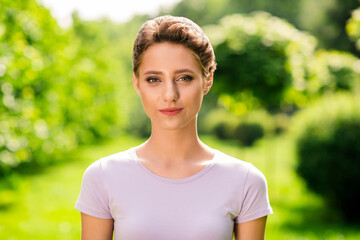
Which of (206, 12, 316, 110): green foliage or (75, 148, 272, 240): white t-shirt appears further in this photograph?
(206, 12, 316, 110): green foliage

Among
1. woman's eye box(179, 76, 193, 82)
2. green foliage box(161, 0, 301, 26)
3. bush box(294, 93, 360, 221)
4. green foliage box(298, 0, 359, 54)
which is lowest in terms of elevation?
bush box(294, 93, 360, 221)

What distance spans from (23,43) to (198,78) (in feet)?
26.7

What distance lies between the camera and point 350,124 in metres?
8.23

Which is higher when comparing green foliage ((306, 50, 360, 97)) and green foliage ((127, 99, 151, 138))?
green foliage ((306, 50, 360, 97))

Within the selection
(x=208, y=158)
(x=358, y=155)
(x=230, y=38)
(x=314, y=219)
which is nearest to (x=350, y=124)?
(x=358, y=155)

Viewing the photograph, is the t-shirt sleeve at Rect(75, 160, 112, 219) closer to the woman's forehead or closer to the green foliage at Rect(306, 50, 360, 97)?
the woman's forehead

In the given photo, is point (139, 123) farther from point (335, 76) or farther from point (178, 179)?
point (178, 179)

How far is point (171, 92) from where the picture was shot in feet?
6.67

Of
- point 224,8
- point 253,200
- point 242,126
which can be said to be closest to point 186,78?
point 253,200

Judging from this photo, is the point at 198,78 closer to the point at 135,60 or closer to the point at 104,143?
the point at 135,60

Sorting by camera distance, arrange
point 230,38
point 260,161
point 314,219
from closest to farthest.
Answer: point 314,219 → point 230,38 → point 260,161

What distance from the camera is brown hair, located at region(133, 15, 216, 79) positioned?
2.07 m

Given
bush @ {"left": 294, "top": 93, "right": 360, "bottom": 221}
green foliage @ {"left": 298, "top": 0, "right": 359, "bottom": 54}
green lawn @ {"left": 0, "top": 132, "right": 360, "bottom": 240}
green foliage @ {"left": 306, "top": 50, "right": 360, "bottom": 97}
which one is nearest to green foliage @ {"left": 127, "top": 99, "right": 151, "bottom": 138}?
green lawn @ {"left": 0, "top": 132, "right": 360, "bottom": 240}

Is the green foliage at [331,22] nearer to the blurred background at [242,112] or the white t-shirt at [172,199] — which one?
the blurred background at [242,112]
